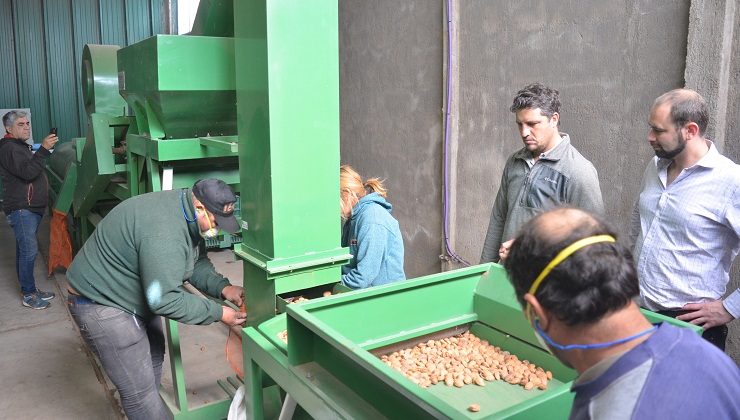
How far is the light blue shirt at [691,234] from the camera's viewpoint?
6.96 feet

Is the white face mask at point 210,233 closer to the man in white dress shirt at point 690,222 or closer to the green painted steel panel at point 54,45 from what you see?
the man in white dress shirt at point 690,222

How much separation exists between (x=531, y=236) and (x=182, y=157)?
2.46m

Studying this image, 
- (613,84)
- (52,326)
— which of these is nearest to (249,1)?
(613,84)

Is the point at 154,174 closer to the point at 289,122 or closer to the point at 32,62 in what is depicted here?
the point at 289,122

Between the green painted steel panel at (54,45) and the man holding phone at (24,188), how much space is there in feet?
18.4

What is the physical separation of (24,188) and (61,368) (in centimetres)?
174

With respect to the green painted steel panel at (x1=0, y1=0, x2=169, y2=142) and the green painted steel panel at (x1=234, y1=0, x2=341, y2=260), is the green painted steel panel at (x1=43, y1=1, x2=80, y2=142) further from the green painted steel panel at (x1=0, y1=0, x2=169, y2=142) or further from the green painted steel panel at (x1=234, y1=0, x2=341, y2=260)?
the green painted steel panel at (x1=234, y1=0, x2=341, y2=260)

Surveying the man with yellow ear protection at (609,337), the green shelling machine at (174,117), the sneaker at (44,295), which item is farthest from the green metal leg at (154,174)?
the sneaker at (44,295)

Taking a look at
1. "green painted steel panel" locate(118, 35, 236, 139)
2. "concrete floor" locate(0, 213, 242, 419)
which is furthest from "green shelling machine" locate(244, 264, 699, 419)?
"concrete floor" locate(0, 213, 242, 419)

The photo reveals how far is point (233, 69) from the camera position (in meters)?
3.00

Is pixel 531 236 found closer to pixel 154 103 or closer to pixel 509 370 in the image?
pixel 509 370

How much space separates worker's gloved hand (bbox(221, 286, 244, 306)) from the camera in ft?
9.22

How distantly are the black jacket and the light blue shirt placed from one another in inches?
185

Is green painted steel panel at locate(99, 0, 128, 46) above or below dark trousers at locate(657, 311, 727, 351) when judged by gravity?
above
